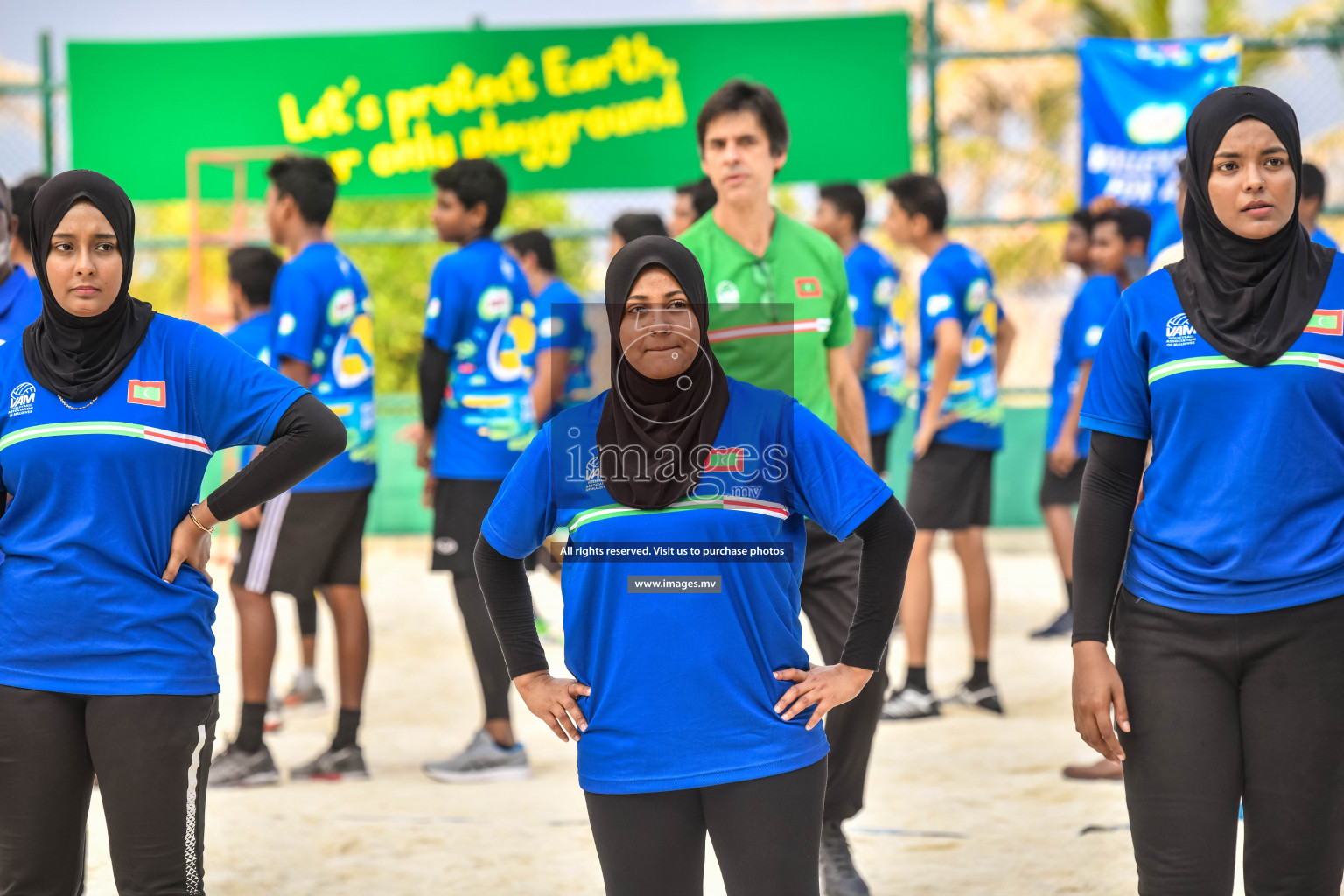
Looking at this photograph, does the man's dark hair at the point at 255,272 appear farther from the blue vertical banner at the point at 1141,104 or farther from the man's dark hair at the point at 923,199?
the blue vertical banner at the point at 1141,104

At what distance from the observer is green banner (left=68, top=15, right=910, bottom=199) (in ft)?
30.7

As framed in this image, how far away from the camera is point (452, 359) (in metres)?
5.41

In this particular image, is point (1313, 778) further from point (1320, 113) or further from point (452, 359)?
point (1320, 113)

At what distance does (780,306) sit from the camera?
3.73 metres

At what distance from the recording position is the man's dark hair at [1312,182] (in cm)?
496

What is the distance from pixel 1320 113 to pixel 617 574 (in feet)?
30.7

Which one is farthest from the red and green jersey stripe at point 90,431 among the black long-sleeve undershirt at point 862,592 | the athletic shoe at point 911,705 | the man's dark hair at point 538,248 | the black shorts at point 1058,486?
the black shorts at point 1058,486

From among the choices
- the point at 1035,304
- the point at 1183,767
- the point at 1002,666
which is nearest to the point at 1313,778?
the point at 1183,767

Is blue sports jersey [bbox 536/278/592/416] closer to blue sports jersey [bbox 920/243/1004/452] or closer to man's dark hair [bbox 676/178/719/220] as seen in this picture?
man's dark hair [bbox 676/178/719/220]

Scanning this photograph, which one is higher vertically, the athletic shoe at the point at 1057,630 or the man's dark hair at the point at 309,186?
the man's dark hair at the point at 309,186

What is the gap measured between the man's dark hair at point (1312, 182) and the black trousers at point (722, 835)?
356 cm

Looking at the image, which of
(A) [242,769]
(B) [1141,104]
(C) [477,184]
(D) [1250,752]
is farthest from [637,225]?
(B) [1141,104]

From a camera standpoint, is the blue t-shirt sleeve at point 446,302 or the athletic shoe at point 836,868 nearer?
the athletic shoe at point 836,868

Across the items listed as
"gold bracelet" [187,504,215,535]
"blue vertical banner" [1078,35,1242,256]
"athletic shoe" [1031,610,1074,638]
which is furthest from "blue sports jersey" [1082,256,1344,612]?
"blue vertical banner" [1078,35,1242,256]
